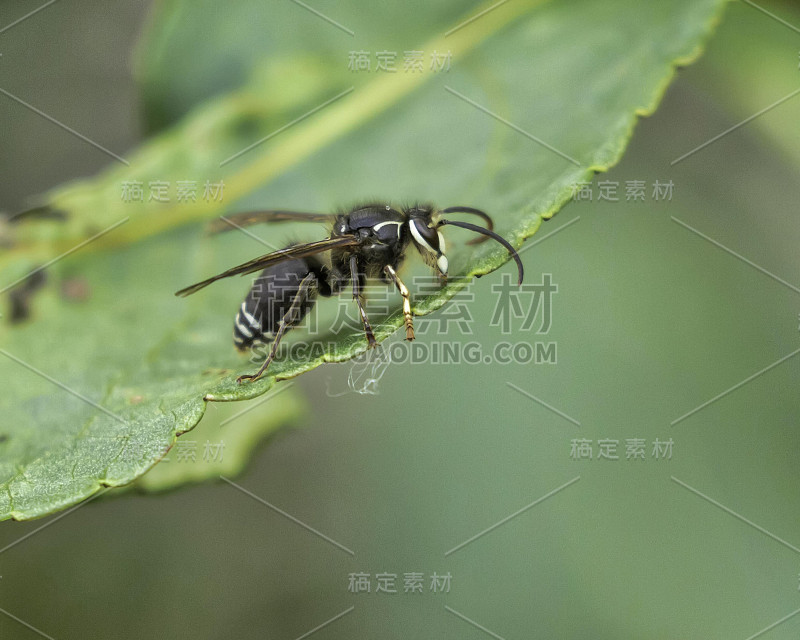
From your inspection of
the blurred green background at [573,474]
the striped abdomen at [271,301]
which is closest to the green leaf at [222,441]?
the blurred green background at [573,474]

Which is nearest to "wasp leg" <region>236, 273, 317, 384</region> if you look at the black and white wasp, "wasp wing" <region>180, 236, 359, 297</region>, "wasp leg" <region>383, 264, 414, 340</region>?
the black and white wasp

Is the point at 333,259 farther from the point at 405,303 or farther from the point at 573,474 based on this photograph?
the point at 573,474

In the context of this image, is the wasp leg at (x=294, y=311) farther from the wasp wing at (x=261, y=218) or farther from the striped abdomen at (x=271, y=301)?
the wasp wing at (x=261, y=218)

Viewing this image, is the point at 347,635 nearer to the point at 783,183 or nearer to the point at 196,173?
the point at 196,173

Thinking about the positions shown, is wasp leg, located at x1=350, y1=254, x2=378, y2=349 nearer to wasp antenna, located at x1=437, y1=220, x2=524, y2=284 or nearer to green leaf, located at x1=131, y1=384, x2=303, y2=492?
wasp antenna, located at x1=437, y1=220, x2=524, y2=284

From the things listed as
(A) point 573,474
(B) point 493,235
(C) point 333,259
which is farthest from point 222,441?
(B) point 493,235
